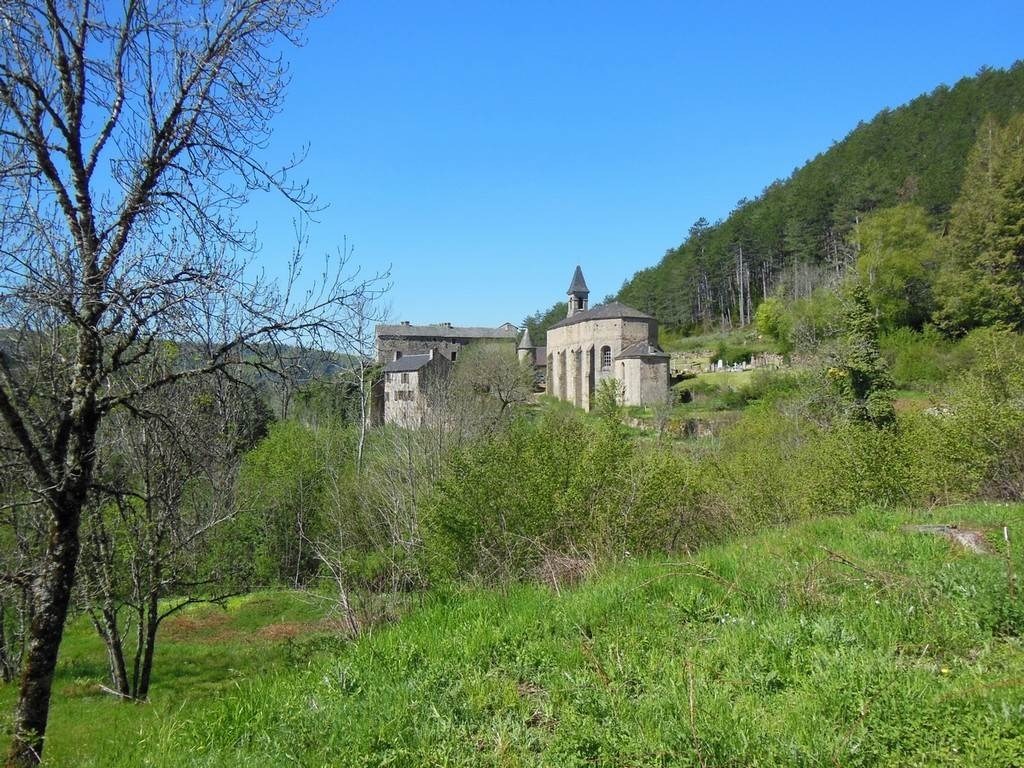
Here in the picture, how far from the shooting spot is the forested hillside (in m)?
64.1

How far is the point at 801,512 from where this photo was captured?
42.3ft

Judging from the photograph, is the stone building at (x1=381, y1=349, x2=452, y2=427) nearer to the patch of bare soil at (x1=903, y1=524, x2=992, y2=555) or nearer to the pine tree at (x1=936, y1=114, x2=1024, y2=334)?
the pine tree at (x1=936, y1=114, x2=1024, y2=334)

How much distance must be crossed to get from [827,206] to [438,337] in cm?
4643

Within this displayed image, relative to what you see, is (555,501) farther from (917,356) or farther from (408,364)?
(408,364)

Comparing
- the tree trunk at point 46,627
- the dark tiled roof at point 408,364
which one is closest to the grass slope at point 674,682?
the tree trunk at point 46,627

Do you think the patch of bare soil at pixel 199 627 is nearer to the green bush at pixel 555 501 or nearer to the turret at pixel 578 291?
the green bush at pixel 555 501

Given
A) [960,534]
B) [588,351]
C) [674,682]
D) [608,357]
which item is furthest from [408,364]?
[674,682]

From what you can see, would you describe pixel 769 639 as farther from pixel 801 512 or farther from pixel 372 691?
pixel 801 512

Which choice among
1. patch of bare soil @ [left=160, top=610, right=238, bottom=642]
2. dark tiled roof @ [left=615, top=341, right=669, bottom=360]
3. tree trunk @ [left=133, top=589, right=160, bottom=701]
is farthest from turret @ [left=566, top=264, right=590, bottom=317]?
tree trunk @ [left=133, top=589, right=160, bottom=701]

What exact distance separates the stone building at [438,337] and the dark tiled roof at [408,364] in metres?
9.81

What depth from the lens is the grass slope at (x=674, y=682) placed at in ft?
9.26

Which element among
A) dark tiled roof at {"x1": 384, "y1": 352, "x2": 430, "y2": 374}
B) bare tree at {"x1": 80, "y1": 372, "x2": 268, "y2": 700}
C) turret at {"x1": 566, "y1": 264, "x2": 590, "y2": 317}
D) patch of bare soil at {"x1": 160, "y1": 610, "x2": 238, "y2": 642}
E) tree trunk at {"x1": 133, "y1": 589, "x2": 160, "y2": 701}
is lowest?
patch of bare soil at {"x1": 160, "y1": 610, "x2": 238, "y2": 642}

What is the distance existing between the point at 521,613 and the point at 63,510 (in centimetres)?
354

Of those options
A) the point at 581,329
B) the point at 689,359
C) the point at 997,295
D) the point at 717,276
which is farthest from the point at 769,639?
the point at 717,276
